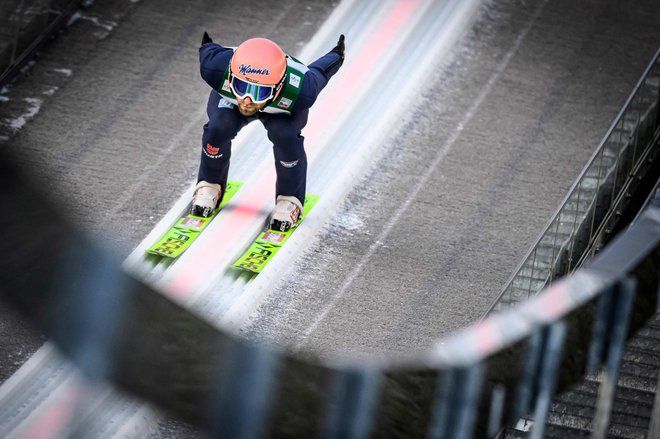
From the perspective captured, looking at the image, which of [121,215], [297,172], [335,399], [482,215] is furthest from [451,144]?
[335,399]

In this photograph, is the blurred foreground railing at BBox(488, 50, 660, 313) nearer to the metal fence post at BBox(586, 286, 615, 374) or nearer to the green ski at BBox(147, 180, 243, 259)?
the green ski at BBox(147, 180, 243, 259)

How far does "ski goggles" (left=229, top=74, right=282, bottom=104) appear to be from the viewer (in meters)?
7.69

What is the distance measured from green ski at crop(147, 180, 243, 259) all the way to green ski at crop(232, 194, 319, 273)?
0.38 m

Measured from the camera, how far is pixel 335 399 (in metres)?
3.35

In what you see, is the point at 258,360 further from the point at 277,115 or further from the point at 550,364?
the point at 277,115

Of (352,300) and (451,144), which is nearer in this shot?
(352,300)

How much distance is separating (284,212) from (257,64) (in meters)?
1.37

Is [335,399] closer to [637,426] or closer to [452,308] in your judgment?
[637,426]

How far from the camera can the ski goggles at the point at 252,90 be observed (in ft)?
25.2

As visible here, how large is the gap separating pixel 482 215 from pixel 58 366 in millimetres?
3353

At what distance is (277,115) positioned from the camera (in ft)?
26.6

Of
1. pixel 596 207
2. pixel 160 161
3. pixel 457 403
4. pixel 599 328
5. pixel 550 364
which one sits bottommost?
pixel 457 403

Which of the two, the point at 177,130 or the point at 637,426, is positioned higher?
the point at 177,130

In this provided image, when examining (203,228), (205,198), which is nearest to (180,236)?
(203,228)
